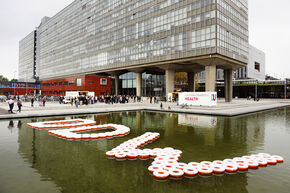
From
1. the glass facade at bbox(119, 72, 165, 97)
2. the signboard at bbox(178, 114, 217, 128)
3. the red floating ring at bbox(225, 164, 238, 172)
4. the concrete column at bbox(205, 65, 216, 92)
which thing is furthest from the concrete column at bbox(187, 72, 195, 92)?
the red floating ring at bbox(225, 164, 238, 172)

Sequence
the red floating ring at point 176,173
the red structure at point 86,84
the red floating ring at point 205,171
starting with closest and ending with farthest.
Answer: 1. the red floating ring at point 176,173
2. the red floating ring at point 205,171
3. the red structure at point 86,84

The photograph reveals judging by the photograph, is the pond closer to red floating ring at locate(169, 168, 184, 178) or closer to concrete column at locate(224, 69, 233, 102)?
red floating ring at locate(169, 168, 184, 178)

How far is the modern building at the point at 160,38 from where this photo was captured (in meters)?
47.7

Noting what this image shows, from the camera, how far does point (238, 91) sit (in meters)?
109

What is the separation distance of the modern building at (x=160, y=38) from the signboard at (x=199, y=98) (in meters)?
13.5

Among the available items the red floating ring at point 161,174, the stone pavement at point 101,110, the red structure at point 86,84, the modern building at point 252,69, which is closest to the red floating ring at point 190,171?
the red floating ring at point 161,174

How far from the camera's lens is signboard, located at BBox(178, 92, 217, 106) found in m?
35.8

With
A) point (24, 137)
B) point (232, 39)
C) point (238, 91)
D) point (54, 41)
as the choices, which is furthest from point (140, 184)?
point (54, 41)

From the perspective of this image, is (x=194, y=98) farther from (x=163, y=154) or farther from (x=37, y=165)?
(x=37, y=165)

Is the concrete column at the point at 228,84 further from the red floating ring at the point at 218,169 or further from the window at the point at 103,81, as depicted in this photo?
the red floating ring at the point at 218,169

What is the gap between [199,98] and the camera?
36.7 meters

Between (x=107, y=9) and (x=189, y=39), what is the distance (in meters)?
40.9

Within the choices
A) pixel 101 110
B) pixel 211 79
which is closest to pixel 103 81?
pixel 211 79

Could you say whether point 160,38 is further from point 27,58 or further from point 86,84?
→ point 27,58
